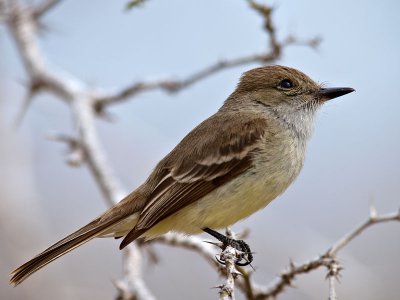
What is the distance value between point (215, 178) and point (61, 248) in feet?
3.94

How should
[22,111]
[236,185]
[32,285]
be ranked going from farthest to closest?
[32,285] < [22,111] < [236,185]

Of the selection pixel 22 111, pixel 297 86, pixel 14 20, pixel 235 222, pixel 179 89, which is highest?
pixel 14 20

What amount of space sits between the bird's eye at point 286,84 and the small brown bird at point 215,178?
15 cm

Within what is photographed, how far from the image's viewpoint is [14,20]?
21.9 feet

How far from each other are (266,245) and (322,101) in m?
1.38

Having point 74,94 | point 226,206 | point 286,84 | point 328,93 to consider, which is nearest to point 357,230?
point 226,206

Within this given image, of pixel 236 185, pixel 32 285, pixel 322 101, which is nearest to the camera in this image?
pixel 236 185

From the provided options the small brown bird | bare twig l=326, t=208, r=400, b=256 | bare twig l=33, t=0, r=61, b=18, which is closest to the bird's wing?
the small brown bird

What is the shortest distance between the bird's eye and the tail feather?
176cm

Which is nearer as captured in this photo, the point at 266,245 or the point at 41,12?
the point at 266,245

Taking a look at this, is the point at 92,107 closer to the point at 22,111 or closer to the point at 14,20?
the point at 22,111

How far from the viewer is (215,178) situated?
5.04m

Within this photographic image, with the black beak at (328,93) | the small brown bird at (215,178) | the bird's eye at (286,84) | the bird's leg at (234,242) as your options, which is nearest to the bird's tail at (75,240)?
the small brown bird at (215,178)

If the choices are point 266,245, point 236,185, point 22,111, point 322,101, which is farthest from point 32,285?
point 322,101
